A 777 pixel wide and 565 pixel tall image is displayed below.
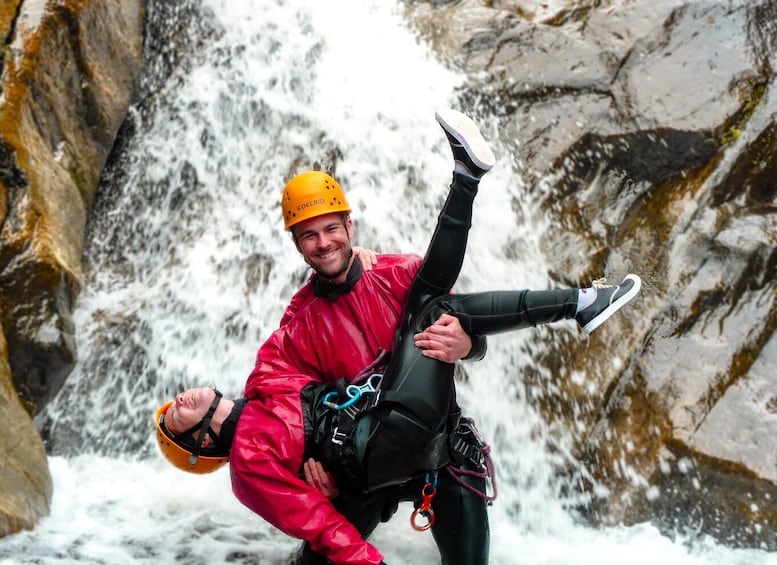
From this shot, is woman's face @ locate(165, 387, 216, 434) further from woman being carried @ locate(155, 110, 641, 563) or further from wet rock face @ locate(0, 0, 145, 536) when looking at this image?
wet rock face @ locate(0, 0, 145, 536)

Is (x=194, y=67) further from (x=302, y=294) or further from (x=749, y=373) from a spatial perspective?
(x=749, y=373)

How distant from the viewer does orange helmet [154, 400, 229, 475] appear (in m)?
3.85

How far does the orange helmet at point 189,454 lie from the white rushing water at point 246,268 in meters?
0.82

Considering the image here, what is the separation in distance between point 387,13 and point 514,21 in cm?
153

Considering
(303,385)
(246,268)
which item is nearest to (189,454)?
(303,385)

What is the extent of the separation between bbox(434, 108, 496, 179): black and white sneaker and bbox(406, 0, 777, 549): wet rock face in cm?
258

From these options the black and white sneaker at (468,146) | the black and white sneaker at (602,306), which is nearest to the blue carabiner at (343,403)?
the black and white sneaker at (602,306)

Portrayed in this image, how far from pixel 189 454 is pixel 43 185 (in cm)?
308

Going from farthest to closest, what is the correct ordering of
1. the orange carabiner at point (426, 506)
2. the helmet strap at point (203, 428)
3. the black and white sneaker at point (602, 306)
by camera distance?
the helmet strap at point (203, 428)
the orange carabiner at point (426, 506)
the black and white sneaker at point (602, 306)

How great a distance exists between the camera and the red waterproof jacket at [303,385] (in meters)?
3.36

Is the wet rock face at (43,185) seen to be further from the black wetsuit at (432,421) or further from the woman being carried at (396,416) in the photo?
the black wetsuit at (432,421)

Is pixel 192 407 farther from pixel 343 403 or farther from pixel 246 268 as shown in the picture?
pixel 246 268

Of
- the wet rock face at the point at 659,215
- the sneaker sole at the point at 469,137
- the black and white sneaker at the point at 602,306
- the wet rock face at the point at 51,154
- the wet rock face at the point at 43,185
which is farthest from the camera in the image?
the wet rock face at the point at 51,154

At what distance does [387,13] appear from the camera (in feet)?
26.7
